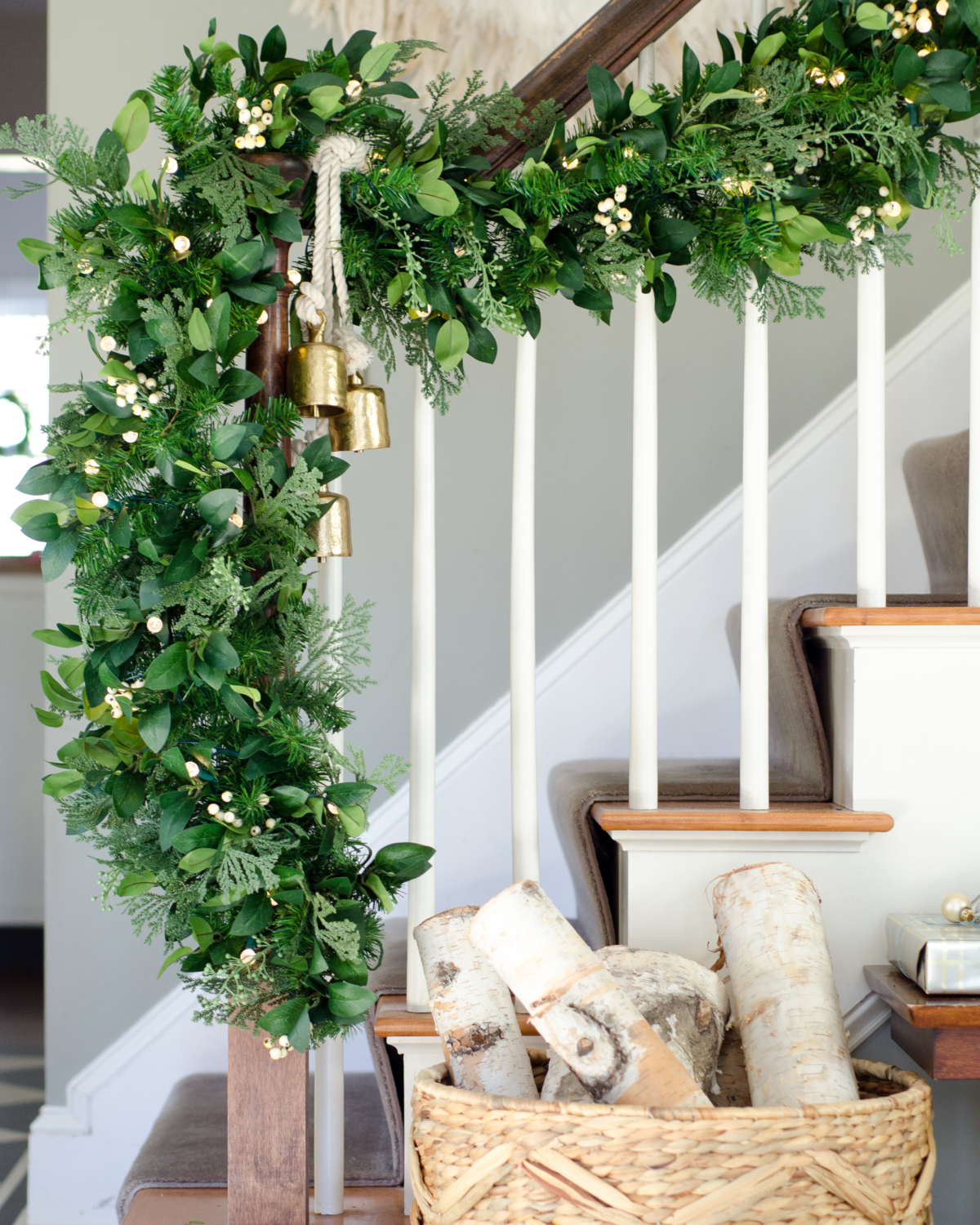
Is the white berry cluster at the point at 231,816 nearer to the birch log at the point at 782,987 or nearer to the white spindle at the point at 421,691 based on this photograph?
the white spindle at the point at 421,691

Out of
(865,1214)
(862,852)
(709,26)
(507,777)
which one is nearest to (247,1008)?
(865,1214)

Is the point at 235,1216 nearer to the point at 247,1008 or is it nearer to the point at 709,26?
the point at 247,1008

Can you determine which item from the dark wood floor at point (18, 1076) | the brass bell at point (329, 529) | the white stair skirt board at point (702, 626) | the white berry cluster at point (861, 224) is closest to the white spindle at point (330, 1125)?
the brass bell at point (329, 529)

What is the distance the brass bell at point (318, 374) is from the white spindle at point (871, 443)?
539 millimetres

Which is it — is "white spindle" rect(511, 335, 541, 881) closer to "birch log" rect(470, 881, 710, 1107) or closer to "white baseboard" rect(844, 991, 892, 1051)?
"birch log" rect(470, 881, 710, 1107)

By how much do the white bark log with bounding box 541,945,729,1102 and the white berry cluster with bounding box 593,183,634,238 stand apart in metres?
0.63

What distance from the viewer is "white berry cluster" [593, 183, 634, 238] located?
2.80 feet

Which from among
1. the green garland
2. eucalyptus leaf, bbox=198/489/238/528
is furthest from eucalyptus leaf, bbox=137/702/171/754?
eucalyptus leaf, bbox=198/489/238/528

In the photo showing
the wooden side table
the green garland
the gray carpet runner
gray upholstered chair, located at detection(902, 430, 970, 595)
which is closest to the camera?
the green garland

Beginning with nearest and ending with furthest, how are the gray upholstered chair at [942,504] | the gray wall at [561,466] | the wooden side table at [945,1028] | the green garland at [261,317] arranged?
1. the green garland at [261,317]
2. the wooden side table at [945,1028]
3. the gray upholstered chair at [942,504]
4. the gray wall at [561,466]

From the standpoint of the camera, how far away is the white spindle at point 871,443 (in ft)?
3.38

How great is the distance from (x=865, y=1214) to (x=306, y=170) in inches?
35.0

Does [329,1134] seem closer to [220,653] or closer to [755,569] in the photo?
[220,653]

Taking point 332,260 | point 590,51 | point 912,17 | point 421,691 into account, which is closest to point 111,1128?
point 421,691
